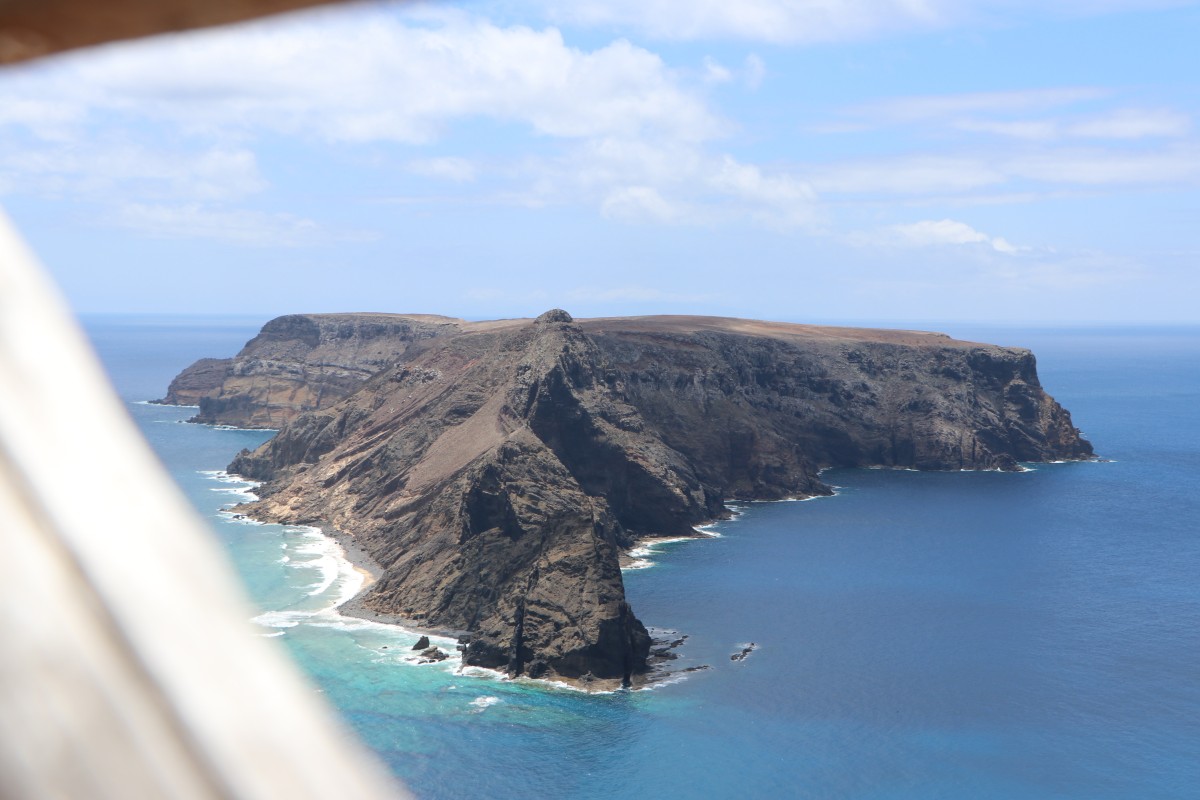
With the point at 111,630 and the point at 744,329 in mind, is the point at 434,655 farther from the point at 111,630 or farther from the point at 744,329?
the point at 744,329

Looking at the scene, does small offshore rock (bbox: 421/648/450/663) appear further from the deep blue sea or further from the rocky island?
the rocky island

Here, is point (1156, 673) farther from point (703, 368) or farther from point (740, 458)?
point (703, 368)

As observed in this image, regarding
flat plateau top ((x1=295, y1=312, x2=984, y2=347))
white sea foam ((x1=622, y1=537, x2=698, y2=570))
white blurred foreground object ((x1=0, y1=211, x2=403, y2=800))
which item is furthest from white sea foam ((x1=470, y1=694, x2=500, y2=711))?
flat plateau top ((x1=295, y1=312, x2=984, y2=347))

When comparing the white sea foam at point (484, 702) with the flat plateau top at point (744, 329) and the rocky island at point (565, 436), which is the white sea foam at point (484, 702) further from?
the flat plateau top at point (744, 329)

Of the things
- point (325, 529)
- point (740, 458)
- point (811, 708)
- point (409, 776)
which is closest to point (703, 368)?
point (740, 458)

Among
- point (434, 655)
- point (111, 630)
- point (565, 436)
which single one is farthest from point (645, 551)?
point (111, 630)
